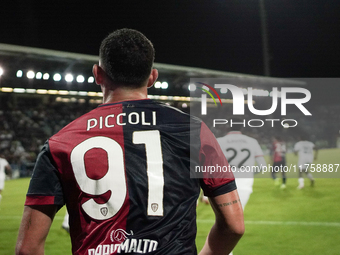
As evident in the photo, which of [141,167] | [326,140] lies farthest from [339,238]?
[326,140]

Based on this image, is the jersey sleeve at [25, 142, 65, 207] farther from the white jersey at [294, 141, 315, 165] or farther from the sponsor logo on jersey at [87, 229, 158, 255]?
the white jersey at [294, 141, 315, 165]

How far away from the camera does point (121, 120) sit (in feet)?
4.12

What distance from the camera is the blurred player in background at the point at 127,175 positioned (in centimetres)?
117

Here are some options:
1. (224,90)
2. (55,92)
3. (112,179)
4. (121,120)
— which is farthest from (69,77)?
(112,179)

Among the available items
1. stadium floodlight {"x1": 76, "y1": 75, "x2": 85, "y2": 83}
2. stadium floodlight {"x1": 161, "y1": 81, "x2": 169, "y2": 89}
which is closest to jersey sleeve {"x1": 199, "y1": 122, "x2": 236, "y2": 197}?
stadium floodlight {"x1": 76, "y1": 75, "x2": 85, "y2": 83}

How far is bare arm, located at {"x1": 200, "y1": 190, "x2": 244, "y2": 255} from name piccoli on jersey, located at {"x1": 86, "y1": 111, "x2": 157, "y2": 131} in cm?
39

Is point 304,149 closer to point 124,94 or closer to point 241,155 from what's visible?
point 241,155

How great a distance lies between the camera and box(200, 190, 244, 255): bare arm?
1.30 m

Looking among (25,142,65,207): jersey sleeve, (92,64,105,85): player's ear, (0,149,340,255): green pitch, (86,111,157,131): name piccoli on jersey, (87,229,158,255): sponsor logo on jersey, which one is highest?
(92,64,105,85): player's ear

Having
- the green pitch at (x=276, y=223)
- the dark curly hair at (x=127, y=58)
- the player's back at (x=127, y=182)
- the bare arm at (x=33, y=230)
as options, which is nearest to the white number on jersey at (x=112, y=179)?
the player's back at (x=127, y=182)

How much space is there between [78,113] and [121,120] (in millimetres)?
22544

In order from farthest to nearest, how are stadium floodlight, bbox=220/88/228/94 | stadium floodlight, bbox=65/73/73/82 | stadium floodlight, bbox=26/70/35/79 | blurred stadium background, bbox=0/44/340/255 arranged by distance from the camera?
stadium floodlight, bbox=220/88/228/94, stadium floodlight, bbox=65/73/73/82, stadium floodlight, bbox=26/70/35/79, blurred stadium background, bbox=0/44/340/255

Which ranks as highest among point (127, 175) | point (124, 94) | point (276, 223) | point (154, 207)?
point (124, 94)

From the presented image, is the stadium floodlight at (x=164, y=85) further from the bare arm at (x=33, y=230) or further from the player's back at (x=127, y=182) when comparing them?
the bare arm at (x=33, y=230)
